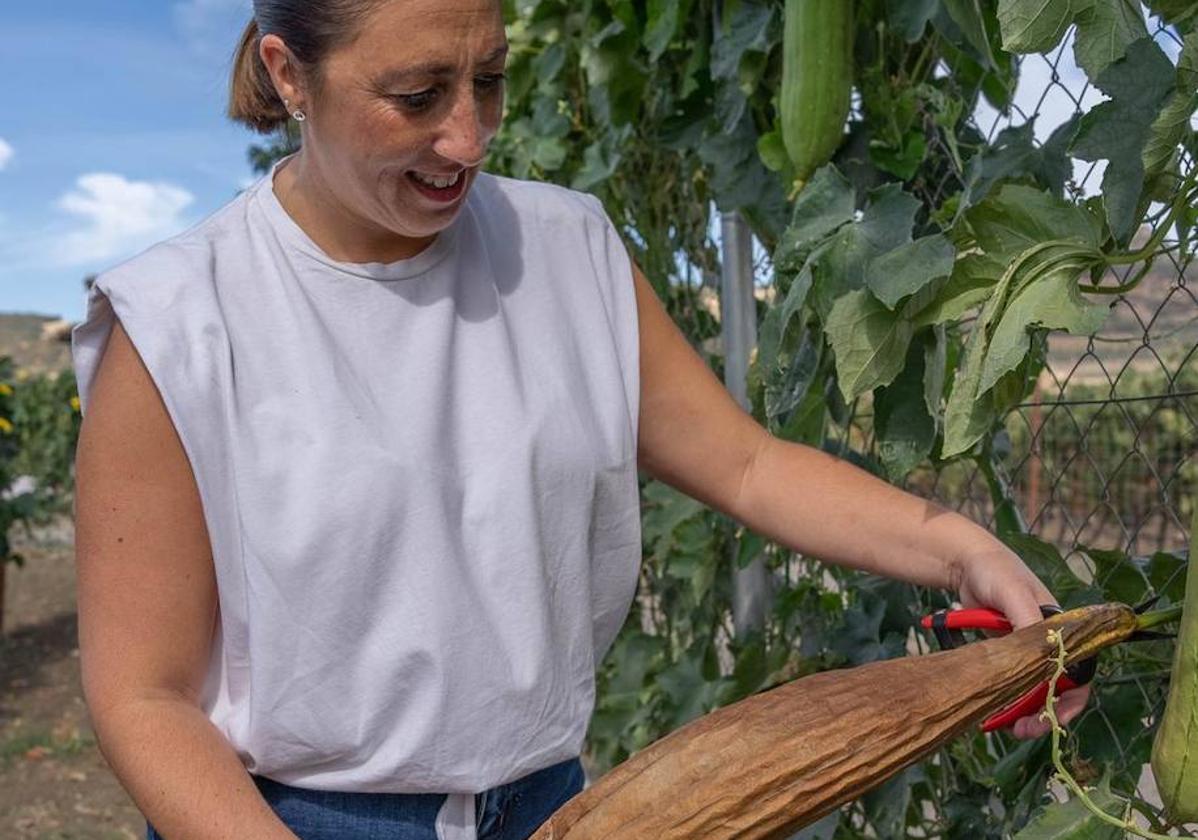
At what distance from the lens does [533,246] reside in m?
1.79

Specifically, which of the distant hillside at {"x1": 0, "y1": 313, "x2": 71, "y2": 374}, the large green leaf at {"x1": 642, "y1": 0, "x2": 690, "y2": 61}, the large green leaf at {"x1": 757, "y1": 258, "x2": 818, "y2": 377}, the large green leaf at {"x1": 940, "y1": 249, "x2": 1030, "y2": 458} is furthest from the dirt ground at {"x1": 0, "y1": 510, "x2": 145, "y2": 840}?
the distant hillside at {"x1": 0, "y1": 313, "x2": 71, "y2": 374}

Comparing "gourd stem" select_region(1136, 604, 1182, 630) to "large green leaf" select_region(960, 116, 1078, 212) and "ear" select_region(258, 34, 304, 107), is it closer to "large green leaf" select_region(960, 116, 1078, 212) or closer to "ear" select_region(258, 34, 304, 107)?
"large green leaf" select_region(960, 116, 1078, 212)

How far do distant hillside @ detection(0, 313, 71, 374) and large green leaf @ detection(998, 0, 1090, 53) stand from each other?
20.8m

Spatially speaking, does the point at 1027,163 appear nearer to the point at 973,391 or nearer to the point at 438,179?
the point at 973,391

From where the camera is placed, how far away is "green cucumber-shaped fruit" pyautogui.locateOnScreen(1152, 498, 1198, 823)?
1.16 meters

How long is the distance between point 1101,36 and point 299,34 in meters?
0.76

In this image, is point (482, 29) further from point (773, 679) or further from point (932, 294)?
point (773, 679)

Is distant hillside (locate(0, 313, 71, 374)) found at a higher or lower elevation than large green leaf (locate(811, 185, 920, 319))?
higher

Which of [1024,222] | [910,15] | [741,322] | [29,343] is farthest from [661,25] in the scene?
[29,343]

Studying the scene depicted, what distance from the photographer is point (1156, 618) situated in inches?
49.1

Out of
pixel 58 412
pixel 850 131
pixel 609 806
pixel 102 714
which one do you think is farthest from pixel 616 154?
pixel 58 412

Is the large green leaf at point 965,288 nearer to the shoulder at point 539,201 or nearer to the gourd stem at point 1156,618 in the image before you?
the gourd stem at point 1156,618

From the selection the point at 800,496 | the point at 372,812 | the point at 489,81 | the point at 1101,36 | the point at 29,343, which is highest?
the point at 29,343

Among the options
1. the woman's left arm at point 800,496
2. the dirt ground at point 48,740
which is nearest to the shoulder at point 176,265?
the woman's left arm at point 800,496
